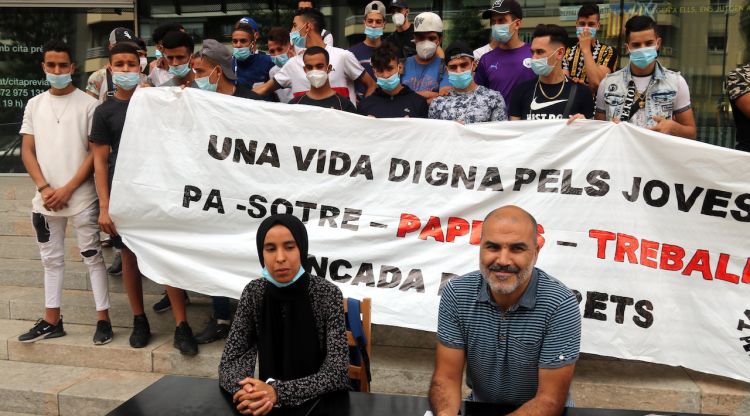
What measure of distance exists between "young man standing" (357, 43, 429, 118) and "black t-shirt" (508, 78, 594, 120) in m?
0.64

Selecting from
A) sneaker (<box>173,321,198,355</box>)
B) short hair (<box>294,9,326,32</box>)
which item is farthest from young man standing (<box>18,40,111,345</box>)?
short hair (<box>294,9,326,32</box>)

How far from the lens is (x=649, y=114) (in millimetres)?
4426

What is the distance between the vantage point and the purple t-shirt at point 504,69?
5.26 m

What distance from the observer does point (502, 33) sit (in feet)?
17.6

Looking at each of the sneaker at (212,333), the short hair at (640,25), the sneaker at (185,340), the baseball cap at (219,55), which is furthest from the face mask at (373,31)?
the sneaker at (185,340)

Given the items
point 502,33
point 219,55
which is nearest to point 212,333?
point 219,55

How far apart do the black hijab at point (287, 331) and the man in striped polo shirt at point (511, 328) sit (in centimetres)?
63

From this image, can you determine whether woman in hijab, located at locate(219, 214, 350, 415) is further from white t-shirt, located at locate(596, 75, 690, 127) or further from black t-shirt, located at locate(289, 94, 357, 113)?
white t-shirt, located at locate(596, 75, 690, 127)

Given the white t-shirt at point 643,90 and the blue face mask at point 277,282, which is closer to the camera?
the blue face mask at point 277,282

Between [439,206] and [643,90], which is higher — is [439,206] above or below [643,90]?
below

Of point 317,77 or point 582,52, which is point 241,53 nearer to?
point 317,77

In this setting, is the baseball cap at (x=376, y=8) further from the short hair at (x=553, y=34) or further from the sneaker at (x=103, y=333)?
the sneaker at (x=103, y=333)

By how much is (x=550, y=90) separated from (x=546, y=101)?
8cm

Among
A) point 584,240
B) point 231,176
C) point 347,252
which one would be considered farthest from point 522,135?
point 231,176
